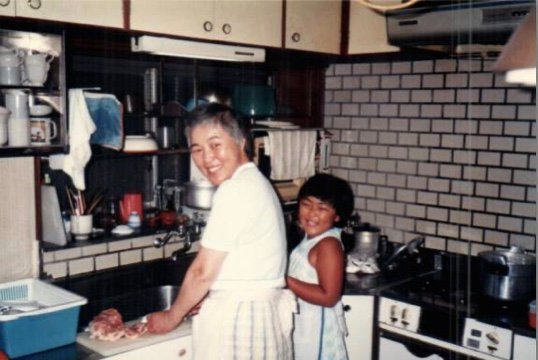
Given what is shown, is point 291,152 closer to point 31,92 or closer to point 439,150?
point 439,150

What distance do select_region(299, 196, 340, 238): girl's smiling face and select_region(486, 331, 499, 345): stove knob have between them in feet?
2.68

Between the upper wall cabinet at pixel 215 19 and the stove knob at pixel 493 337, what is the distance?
1.70 metres

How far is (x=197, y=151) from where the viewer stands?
195 centimetres

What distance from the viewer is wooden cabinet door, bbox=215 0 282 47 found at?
2676mm

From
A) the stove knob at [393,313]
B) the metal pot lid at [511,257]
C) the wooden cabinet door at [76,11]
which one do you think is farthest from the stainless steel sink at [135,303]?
the metal pot lid at [511,257]

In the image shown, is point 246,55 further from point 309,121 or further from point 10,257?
point 10,257

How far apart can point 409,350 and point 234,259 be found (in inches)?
50.0

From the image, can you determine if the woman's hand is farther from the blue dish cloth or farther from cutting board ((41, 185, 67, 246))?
the blue dish cloth

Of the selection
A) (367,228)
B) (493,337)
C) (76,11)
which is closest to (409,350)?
(493,337)

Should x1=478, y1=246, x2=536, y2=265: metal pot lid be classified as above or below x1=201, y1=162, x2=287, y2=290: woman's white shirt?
below

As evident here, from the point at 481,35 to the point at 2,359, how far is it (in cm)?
219

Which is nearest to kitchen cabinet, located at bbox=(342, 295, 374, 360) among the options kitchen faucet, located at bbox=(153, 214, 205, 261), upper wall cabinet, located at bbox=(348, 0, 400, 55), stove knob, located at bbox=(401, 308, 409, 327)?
stove knob, located at bbox=(401, 308, 409, 327)

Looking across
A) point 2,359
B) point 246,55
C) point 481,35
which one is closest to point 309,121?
point 246,55

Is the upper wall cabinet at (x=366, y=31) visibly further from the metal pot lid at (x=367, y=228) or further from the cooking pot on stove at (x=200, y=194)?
the cooking pot on stove at (x=200, y=194)
